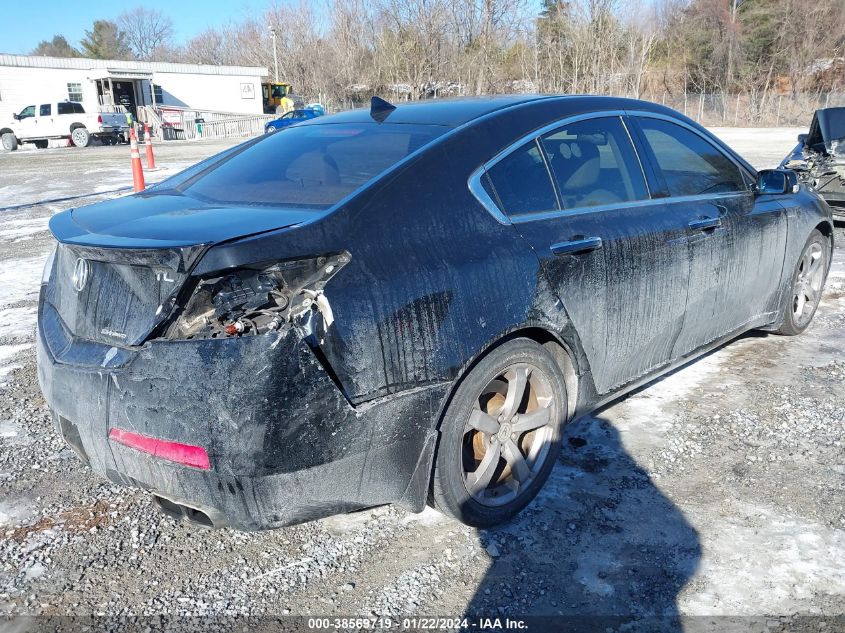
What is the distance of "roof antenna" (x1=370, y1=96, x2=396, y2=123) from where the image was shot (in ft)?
11.0

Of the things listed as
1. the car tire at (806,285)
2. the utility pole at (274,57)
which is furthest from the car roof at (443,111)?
the utility pole at (274,57)

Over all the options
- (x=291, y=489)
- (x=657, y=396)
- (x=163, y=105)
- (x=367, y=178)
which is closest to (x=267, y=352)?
(x=291, y=489)

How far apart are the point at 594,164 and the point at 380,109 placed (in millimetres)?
1070

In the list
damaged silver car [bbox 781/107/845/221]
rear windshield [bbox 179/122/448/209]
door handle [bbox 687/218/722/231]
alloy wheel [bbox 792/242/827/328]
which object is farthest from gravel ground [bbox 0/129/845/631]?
damaged silver car [bbox 781/107/845/221]

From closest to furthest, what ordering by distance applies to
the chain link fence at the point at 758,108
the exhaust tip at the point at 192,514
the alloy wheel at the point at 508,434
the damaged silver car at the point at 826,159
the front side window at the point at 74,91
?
the exhaust tip at the point at 192,514 → the alloy wheel at the point at 508,434 → the damaged silver car at the point at 826,159 → the chain link fence at the point at 758,108 → the front side window at the point at 74,91

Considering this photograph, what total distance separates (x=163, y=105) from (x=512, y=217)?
45.7 metres

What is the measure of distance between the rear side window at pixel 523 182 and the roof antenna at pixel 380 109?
2.37ft

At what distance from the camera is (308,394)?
7.21ft

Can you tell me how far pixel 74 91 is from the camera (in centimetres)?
4084

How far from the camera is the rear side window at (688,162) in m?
3.69

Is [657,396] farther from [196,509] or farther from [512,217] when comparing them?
[196,509]

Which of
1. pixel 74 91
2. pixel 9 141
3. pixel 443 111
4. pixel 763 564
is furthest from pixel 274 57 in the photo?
pixel 763 564

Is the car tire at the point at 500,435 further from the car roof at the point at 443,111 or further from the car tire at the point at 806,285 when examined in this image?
the car tire at the point at 806,285

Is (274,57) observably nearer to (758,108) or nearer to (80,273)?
(758,108)
